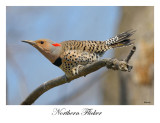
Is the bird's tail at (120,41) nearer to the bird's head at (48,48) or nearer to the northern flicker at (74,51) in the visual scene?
the northern flicker at (74,51)

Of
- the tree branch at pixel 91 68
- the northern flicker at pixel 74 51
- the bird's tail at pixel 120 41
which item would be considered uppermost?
the bird's tail at pixel 120 41

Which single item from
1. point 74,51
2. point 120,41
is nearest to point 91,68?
point 74,51

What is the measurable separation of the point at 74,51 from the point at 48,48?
1.22 feet

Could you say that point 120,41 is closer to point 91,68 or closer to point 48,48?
point 48,48

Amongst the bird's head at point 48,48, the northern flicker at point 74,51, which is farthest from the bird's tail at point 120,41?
the bird's head at point 48,48

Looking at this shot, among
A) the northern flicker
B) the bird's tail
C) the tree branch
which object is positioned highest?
the bird's tail

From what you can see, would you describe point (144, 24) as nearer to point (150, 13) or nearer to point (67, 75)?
point (150, 13)

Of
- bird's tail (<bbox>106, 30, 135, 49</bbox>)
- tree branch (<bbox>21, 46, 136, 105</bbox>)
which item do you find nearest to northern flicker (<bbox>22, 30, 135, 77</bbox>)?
bird's tail (<bbox>106, 30, 135, 49</bbox>)

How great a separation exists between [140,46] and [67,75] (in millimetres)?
3314

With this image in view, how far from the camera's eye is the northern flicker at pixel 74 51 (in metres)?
4.32

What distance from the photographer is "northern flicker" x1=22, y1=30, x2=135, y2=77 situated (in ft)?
14.2

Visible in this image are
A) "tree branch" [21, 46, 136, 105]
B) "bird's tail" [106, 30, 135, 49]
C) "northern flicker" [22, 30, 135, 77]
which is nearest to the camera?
"tree branch" [21, 46, 136, 105]

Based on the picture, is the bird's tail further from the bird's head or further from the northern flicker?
the bird's head

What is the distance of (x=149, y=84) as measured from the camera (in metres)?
6.54
